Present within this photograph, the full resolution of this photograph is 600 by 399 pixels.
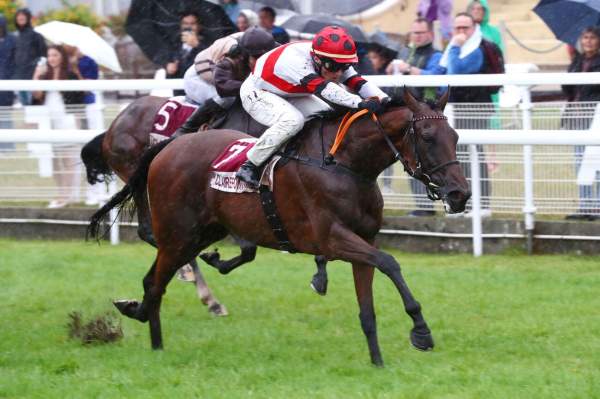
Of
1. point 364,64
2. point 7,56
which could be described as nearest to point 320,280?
point 364,64

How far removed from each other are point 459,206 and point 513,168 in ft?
12.9

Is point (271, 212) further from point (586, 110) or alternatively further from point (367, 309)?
point (586, 110)

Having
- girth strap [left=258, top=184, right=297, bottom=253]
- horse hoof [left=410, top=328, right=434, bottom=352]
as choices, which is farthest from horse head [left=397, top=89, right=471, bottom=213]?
girth strap [left=258, top=184, right=297, bottom=253]

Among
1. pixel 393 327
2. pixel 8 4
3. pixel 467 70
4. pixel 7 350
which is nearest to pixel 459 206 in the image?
pixel 393 327

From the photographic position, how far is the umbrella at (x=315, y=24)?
12.5 meters

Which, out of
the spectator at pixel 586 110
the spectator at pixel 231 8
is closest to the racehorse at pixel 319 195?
the spectator at pixel 586 110

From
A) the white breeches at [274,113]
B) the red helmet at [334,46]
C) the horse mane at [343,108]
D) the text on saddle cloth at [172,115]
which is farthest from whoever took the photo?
the text on saddle cloth at [172,115]

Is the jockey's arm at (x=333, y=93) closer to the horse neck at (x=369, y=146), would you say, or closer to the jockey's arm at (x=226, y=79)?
the horse neck at (x=369, y=146)

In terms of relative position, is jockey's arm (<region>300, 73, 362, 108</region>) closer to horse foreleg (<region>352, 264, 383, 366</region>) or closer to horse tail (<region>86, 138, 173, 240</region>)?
horse foreleg (<region>352, 264, 383, 366</region>)

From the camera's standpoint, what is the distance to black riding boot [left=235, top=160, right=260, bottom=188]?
6727 millimetres

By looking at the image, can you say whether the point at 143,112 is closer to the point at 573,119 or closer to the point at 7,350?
the point at 7,350

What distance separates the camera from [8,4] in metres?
21.1

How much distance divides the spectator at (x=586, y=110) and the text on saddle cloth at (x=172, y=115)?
3.05 metres

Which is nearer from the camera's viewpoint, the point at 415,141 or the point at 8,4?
the point at 415,141
